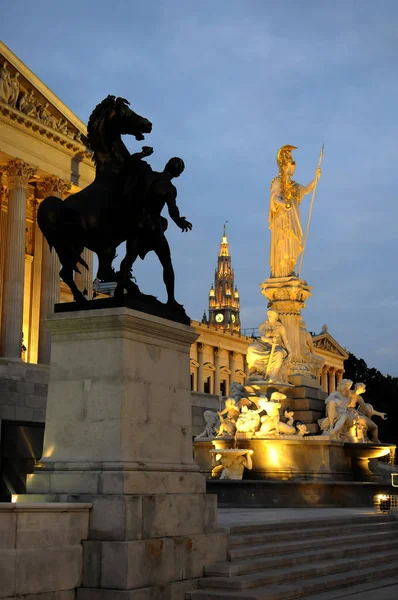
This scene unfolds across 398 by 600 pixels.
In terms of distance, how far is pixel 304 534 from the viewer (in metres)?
14.7

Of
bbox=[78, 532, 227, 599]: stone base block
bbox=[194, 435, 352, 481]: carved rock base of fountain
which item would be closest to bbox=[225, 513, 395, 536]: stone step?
bbox=[78, 532, 227, 599]: stone base block

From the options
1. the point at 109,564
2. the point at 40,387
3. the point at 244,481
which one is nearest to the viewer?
the point at 109,564

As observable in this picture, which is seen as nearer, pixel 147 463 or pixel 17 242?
pixel 147 463

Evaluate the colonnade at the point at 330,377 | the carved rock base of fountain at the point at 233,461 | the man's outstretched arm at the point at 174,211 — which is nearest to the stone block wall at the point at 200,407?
the carved rock base of fountain at the point at 233,461

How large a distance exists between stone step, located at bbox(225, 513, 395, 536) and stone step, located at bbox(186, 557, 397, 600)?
1259mm

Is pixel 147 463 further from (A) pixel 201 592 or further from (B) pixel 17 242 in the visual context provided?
(B) pixel 17 242

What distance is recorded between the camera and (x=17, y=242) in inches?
1697

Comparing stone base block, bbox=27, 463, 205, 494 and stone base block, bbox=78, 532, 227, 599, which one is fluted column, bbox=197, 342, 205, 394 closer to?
stone base block, bbox=27, 463, 205, 494

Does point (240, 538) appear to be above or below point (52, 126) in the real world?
below

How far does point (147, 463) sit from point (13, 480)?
27.4 m

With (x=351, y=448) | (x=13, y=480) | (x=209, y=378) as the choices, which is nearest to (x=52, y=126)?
(x=13, y=480)

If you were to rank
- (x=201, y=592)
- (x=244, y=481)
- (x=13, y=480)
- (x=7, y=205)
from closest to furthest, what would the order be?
(x=201, y=592)
(x=244, y=481)
(x=13, y=480)
(x=7, y=205)

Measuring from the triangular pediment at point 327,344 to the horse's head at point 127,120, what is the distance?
88842 millimetres

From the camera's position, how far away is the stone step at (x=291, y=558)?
37.8 feet
